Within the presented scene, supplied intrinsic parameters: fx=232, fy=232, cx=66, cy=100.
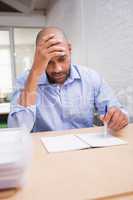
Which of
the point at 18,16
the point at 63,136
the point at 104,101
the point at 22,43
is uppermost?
the point at 18,16

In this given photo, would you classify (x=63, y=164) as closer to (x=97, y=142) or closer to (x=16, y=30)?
(x=97, y=142)

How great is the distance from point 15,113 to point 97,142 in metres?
0.44

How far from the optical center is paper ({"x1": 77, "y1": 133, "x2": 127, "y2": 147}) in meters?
0.85

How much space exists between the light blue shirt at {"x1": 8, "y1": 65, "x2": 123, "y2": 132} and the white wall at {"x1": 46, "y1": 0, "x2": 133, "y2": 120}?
242mm

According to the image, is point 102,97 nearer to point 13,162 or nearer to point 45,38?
point 45,38

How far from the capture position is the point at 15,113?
110 centimetres

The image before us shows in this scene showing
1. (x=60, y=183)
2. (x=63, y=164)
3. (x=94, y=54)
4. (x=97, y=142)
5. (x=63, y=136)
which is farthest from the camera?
(x=94, y=54)

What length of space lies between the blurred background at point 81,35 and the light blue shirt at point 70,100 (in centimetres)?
26

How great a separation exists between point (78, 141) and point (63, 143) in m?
0.06

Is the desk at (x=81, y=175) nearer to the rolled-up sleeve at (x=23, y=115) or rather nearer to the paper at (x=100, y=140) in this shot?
the paper at (x=100, y=140)

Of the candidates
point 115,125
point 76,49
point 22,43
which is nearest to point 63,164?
point 115,125

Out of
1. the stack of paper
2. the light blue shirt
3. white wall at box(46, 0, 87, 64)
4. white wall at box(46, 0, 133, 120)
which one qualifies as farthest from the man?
white wall at box(46, 0, 87, 64)

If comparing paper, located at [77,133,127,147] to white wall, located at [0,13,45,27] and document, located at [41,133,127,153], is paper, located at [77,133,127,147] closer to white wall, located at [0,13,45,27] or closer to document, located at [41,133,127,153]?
document, located at [41,133,127,153]

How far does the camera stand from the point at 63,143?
2.92ft
